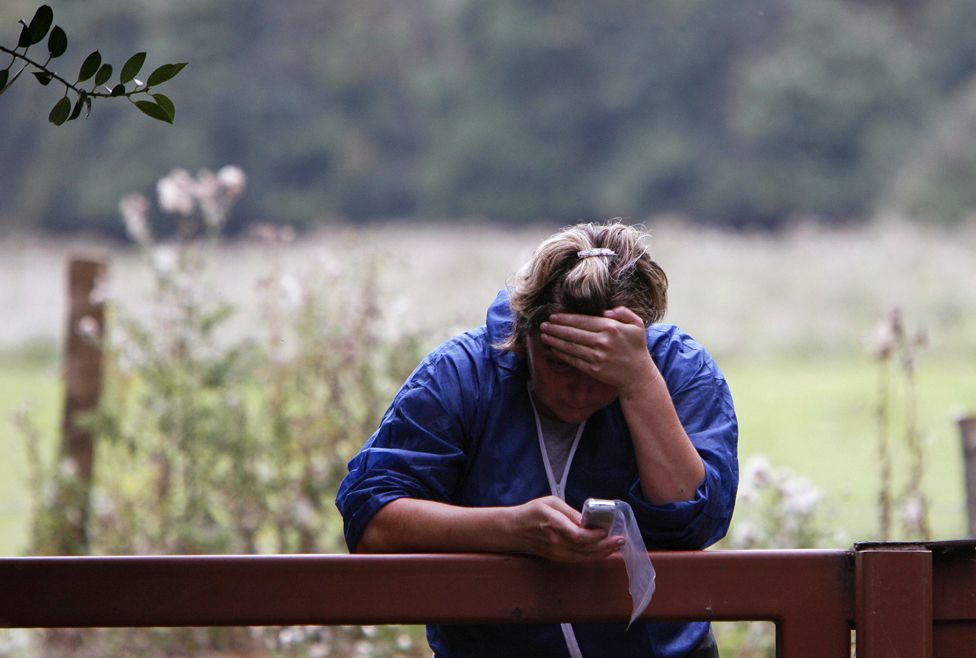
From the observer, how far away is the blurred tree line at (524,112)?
32438mm

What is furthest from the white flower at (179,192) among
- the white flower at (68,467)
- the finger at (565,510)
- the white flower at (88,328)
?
the finger at (565,510)

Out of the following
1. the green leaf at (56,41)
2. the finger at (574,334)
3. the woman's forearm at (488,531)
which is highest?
the green leaf at (56,41)

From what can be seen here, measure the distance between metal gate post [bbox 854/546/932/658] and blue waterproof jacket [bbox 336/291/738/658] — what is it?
36 cm

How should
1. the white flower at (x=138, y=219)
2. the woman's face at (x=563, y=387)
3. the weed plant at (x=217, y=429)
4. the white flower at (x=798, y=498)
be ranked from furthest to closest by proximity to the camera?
the white flower at (x=138, y=219) → the weed plant at (x=217, y=429) → the white flower at (x=798, y=498) → the woman's face at (x=563, y=387)

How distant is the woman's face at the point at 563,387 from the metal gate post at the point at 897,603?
56 centimetres

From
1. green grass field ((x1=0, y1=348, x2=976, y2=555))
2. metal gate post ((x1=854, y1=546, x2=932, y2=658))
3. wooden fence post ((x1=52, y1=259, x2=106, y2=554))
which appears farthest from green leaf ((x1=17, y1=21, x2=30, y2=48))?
green grass field ((x1=0, y1=348, x2=976, y2=555))

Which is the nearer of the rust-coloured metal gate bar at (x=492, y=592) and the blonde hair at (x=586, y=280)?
the rust-coloured metal gate bar at (x=492, y=592)

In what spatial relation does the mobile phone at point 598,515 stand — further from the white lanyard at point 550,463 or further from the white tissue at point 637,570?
the white lanyard at point 550,463

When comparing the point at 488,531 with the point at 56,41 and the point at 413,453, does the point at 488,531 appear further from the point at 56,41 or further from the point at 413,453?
the point at 56,41

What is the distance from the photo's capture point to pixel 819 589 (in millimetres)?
1800

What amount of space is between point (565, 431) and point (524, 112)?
32867mm

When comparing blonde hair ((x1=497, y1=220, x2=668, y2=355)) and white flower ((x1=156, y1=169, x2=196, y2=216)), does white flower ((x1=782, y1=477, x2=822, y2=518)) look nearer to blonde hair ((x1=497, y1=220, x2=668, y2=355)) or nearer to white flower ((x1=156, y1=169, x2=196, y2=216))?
blonde hair ((x1=497, y1=220, x2=668, y2=355))

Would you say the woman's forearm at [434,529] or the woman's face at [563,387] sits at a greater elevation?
the woman's face at [563,387]

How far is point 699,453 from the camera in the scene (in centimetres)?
219
